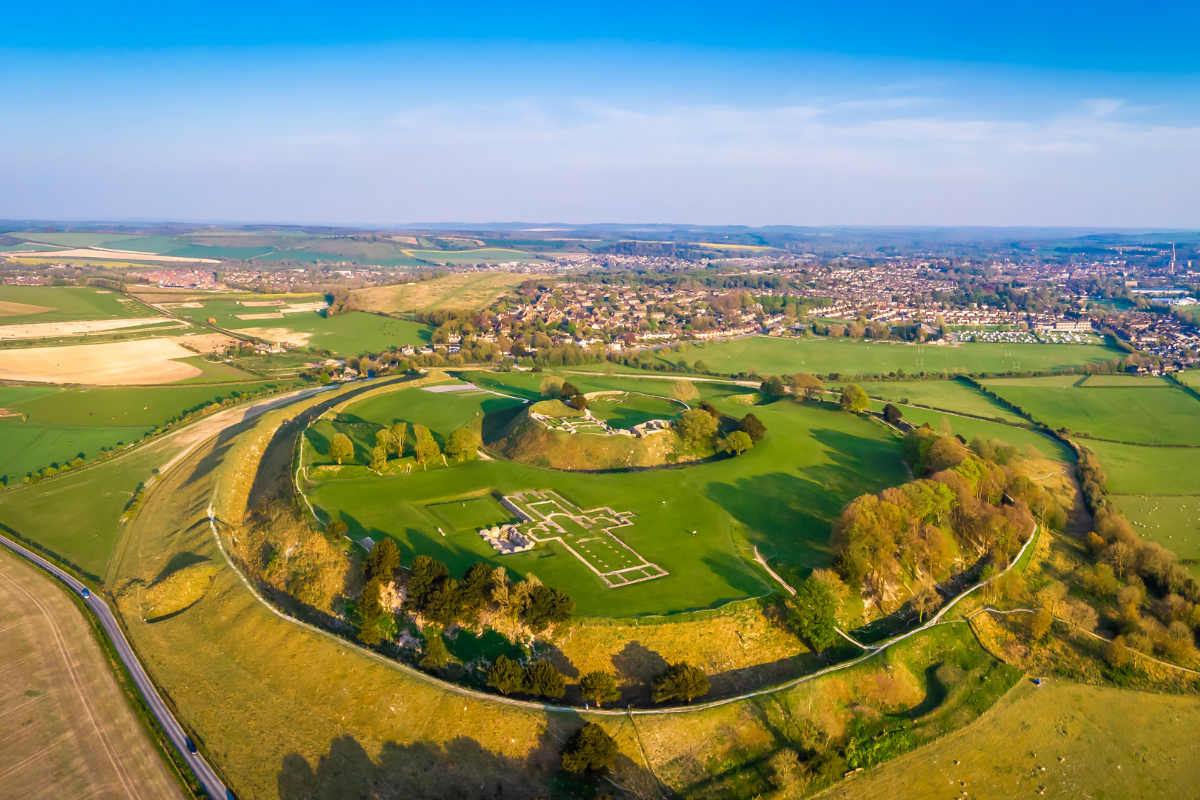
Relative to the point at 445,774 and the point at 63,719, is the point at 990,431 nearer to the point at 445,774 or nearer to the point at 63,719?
the point at 445,774

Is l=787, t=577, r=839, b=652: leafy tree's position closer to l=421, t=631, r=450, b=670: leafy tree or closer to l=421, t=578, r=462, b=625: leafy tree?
l=421, t=578, r=462, b=625: leafy tree

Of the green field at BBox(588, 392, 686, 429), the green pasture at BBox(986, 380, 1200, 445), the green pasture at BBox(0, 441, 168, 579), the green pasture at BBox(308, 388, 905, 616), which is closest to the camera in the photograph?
the green pasture at BBox(308, 388, 905, 616)

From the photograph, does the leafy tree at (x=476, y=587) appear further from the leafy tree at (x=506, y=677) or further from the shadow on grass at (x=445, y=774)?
the shadow on grass at (x=445, y=774)

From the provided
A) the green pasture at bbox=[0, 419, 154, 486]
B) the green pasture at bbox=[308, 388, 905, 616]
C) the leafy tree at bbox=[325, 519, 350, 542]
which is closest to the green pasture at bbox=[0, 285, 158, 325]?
the green pasture at bbox=[0, 419, 154, 486]

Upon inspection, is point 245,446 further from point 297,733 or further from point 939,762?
point 939,762

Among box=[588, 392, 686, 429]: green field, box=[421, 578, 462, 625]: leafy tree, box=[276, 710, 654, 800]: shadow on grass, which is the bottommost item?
box=[276, 710, 654, 800]: shadow on grass

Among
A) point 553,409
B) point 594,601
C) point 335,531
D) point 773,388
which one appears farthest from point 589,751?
point 773,388
